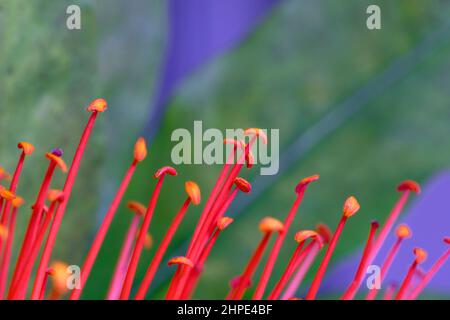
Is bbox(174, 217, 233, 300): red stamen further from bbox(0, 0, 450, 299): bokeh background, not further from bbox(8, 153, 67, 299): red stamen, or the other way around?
bbox(0, 0, 450, 299): bokeh background

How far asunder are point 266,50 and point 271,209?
13 cm

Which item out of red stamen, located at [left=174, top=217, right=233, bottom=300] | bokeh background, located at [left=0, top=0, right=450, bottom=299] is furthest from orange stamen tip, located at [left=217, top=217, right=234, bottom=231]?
bokeh background, located at [left=0, top=0, right=450, bottom=299]

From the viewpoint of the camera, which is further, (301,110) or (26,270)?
(301,110)

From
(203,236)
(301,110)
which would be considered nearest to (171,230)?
(203,236)

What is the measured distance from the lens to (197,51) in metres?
0.65

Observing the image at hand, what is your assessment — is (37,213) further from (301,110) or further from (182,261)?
(301,110)

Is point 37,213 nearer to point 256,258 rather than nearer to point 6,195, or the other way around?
point 6,195

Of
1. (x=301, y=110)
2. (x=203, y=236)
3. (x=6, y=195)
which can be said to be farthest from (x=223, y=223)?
(x=301, y=110)

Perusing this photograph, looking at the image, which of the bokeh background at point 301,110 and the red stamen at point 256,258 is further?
the bokeh background at point 301,110

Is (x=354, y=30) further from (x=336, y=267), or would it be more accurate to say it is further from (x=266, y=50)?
(x=336, y=267)

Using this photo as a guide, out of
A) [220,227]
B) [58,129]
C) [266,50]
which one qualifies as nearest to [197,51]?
[266,50]

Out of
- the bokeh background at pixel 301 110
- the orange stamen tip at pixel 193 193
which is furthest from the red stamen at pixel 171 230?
the bokeh background at pixel 301 110

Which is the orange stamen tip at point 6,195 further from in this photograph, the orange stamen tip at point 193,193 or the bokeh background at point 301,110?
the bokeh background at point 301,110
